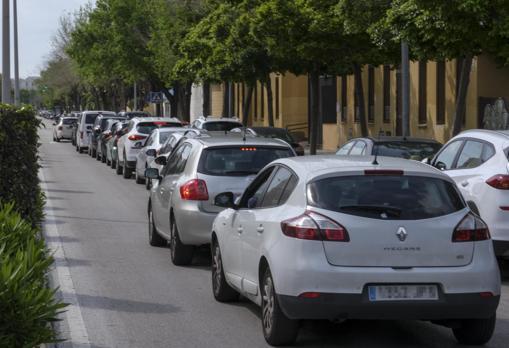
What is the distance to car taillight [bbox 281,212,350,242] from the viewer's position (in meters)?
8.27

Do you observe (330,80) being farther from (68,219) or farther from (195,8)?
(68,219)

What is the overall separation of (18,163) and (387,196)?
6485 mm

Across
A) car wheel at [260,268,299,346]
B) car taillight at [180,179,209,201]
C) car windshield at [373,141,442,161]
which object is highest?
car windshield at [373,141,442,161]

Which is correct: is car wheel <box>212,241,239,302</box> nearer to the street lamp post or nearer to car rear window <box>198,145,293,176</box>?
car rear window <box>198,145,293,176</box>

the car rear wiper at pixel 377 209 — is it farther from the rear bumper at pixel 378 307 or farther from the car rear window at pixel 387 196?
the rear bumper at pixel 378 307

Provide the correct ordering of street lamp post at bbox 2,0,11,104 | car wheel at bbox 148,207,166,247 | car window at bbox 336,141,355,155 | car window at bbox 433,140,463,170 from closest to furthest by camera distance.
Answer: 1. car window at bbox 433,140,463,170
2. car wheel at bbox 148,207,166,247
3. car window at bbox 336,141,355,155
4. street lamp post at bbox 2,0,11,104

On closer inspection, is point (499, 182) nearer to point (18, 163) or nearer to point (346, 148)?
point (18, 163)

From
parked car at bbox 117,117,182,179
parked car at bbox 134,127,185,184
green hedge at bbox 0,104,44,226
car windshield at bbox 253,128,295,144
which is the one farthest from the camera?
parked car at bbox 117,117,182,179

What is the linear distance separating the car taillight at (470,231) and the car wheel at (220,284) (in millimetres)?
2900

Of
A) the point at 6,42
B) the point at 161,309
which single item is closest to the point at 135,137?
the point at 6,42

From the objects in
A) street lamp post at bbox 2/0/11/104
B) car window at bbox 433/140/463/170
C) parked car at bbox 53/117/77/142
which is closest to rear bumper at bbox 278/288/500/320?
car window at bbox 433/140/463/170

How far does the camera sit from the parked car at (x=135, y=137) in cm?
3159

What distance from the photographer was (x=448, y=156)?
1422 centimetres

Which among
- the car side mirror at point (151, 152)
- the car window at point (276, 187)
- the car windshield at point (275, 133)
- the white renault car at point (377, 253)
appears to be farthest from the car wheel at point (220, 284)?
the car windshield at point (275, 133)
